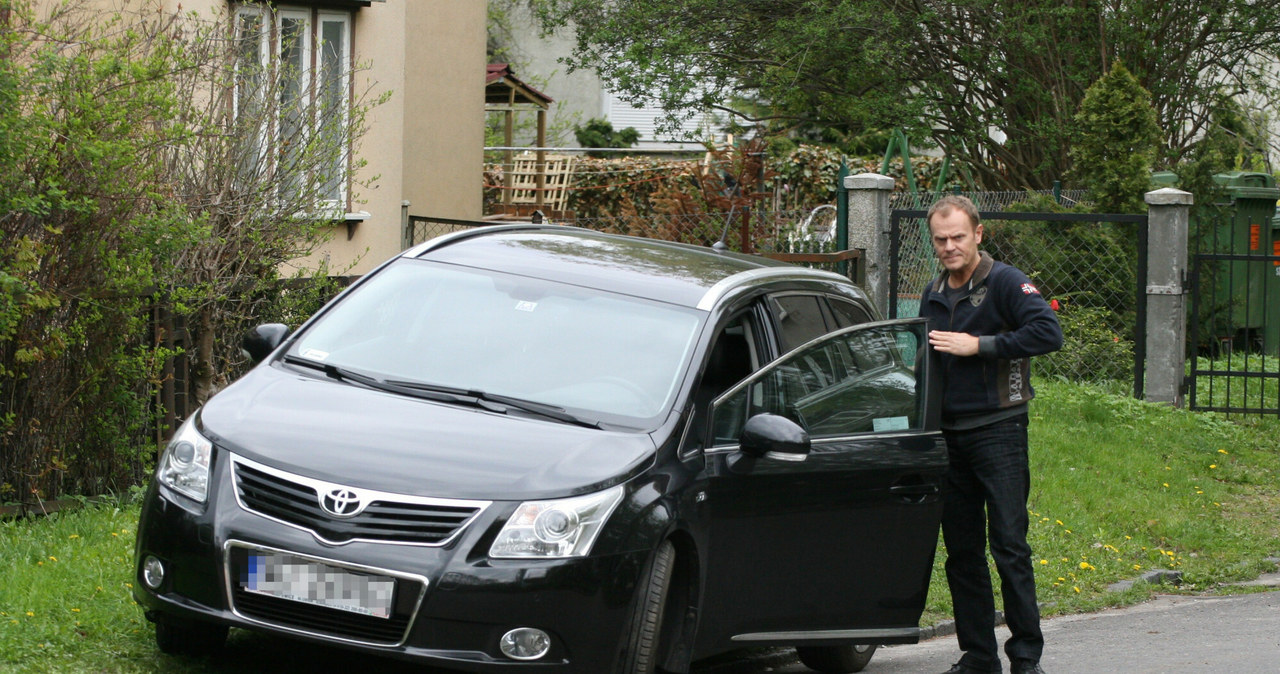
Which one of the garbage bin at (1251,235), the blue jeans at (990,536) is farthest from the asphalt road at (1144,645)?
the garbage bin at (1251,235)

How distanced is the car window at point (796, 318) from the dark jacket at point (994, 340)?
1.57ft

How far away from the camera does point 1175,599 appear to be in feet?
26.8

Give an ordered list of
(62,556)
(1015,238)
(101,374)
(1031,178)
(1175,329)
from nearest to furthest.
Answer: (62,556) < (101,374) < (1175,329) < (1015,238) < (1031,178)

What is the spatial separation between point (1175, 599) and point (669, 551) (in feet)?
14.6

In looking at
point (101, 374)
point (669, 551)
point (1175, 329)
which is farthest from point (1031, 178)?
point (669, 551)

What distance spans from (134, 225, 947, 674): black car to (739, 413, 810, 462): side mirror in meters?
0.01

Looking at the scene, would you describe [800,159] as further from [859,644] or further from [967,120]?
[859,644]

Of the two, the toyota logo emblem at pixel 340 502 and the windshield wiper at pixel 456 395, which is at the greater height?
the windshield wiper at pixel 456 395

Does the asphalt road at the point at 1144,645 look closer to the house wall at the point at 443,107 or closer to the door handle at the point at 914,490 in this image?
the door handle at the point at 914,490

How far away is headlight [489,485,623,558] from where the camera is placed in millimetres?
4410

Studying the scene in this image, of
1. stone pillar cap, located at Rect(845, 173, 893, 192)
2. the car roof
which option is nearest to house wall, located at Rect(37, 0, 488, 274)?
stone pillar cap, located at Rect(845, 173, 893, 192)

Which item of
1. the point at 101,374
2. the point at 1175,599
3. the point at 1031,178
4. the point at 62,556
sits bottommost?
the point at 1175,599

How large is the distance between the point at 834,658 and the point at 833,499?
0.96m

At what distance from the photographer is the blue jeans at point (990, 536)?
5871mm
